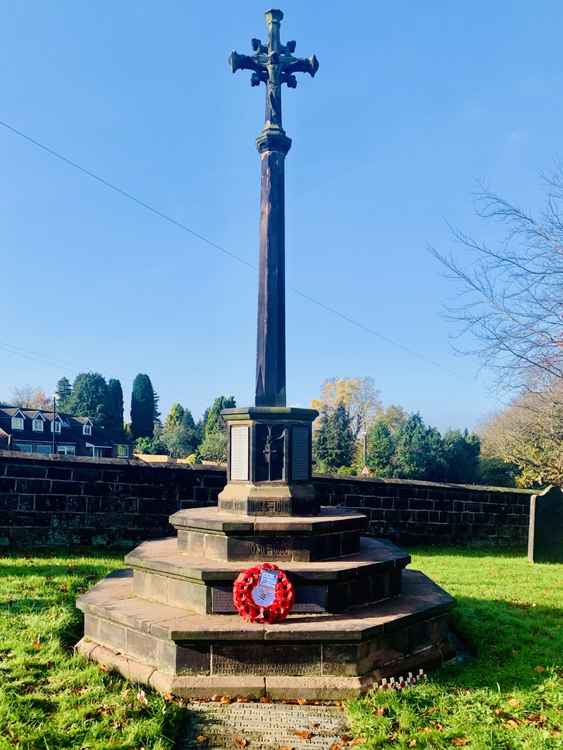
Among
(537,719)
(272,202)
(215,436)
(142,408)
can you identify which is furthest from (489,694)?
(142,408)

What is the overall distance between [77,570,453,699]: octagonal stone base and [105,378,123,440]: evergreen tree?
54.8 meters

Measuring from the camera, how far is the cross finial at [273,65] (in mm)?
6832

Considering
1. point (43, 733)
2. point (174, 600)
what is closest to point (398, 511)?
point (174, 600)

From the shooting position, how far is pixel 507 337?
875 centimetres

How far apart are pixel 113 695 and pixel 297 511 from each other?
2530 millimetres

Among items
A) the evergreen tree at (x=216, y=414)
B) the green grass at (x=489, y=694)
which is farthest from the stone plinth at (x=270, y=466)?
the evergreen tree at (x=216, y=414)

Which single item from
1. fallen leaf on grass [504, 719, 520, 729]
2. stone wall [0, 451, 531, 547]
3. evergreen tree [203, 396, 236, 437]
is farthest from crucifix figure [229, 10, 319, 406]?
evergreen tree [203, 396, 236, 437]

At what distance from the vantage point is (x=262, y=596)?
461cm

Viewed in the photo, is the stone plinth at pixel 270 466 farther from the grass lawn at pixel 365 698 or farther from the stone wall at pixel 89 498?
the stone wall at pixel 89 498

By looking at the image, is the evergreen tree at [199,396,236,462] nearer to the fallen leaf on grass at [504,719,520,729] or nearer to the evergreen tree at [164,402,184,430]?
the evergreen tree at [164,402,184,430]

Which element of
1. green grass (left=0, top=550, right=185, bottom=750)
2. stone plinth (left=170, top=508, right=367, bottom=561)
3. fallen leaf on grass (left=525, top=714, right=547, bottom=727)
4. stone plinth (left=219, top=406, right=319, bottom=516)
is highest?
stone plinth (left=219, top=406, right=319, bottom=516)

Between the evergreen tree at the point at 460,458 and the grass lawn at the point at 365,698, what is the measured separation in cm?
2130

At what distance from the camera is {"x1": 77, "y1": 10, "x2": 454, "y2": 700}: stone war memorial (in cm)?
434

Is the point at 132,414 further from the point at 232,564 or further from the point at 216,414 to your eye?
→ the point at 232,564
